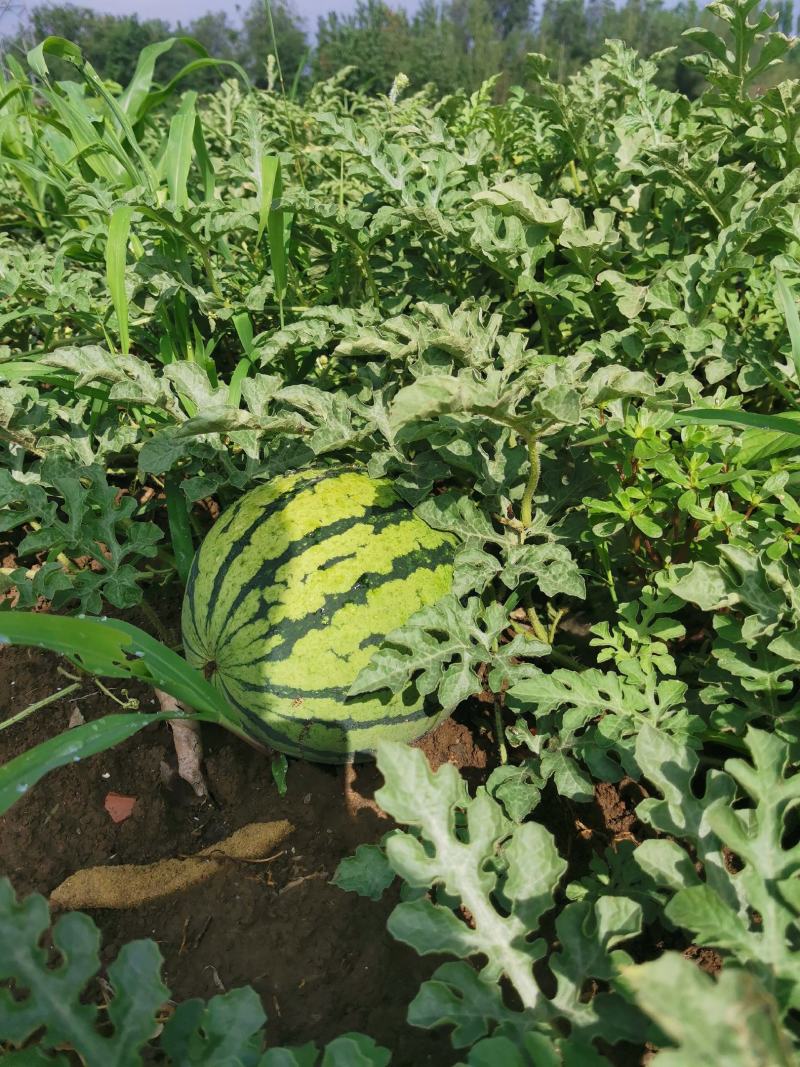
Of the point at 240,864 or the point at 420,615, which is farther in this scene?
the point at 240,864

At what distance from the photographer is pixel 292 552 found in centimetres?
188

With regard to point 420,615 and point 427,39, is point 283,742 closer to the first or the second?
point 420,615

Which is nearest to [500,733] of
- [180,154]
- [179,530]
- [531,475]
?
[531,475]

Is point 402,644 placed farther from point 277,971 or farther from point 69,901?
point 69,901

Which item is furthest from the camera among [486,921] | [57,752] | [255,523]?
[255,523]

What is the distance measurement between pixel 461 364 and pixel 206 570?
866 mm

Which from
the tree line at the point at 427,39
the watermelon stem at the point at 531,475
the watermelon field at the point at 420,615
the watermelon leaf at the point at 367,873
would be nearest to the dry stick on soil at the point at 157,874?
the watermelon field at the point at 420,615

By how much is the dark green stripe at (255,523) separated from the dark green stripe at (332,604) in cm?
14

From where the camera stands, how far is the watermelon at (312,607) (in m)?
1.78

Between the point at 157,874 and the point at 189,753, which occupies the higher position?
the point at 189,753

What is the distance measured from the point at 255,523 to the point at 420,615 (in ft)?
1.75

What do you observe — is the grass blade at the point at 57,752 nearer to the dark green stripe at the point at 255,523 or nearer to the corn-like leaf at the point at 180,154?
the dark green stripe at the point at 255,523

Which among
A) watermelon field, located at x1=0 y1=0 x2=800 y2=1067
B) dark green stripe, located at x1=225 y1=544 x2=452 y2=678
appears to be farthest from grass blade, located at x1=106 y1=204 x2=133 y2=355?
dark green stripe, located at x1=225 y1=544 x2=452 y2=678

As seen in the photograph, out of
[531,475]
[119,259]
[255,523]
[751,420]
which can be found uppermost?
[119,259]
